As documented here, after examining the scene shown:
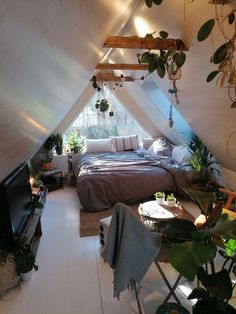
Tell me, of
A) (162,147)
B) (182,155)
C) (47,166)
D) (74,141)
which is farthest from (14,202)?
(162,147)

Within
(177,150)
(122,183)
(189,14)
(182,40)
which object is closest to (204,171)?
(177,150)

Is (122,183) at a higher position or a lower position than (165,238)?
lower

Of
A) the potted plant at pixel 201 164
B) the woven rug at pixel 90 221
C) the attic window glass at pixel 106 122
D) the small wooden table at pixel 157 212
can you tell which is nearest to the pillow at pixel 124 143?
the attic window glass at pixel 106 122

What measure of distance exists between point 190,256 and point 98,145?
4626mm

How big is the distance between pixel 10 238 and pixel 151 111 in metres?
4.04

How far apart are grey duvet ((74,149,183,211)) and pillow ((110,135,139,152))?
139cm

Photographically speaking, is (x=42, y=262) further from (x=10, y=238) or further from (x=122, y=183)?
(x=122, y=183)

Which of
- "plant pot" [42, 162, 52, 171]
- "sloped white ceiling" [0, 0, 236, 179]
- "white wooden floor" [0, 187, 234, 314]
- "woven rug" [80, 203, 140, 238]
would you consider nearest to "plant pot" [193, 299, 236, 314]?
"white wooden floor" [0, 187, 234, 314]

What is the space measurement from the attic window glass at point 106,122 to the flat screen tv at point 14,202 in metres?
3.36

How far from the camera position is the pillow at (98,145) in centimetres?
541

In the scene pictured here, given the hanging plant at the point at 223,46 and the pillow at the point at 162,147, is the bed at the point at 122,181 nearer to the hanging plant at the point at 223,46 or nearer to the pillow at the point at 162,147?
the pillow at the point at 162,147

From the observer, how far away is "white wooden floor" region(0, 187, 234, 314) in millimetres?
1815

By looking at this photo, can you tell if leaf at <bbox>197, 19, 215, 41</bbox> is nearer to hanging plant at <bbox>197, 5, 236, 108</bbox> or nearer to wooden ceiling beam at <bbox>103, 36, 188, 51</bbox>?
hanging plant at <bbox>197, 5, 236, 108</bbox>

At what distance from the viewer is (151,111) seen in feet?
16.9
